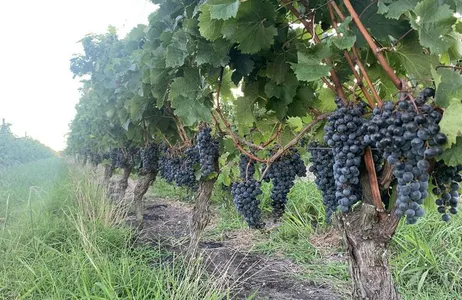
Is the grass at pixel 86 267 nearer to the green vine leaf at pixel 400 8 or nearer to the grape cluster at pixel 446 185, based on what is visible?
the grape cluster at pixel 446 185

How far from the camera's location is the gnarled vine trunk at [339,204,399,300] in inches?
61.7

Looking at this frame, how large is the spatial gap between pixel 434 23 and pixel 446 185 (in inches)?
21.8

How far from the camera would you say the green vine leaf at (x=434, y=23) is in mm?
1157

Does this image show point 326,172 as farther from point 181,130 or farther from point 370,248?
point 181,130

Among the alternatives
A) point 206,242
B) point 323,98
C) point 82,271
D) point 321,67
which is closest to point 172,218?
point 206,242

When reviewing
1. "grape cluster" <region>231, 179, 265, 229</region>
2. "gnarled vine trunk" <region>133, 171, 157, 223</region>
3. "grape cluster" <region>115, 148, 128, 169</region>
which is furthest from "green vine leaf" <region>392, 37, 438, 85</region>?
"grape cluster" <region>115, 148, 128, 169</region>

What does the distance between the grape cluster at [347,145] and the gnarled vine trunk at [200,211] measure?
260 cm

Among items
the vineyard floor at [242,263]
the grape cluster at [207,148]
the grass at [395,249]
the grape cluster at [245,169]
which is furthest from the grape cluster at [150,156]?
the grape cluster at [245,169]

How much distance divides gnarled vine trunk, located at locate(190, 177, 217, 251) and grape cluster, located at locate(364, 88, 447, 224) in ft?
9.49

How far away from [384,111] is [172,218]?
21.3 feet

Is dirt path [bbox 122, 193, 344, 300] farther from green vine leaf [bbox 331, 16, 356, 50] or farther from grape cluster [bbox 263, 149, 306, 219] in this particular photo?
green vine leaf [bbox 331, 16, 356, 50]

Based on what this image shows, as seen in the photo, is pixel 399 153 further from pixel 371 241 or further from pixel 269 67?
pixel 269 67

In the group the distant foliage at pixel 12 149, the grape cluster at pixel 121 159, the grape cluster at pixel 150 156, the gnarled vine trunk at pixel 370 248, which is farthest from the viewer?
the distant foliage at pixel 12 149

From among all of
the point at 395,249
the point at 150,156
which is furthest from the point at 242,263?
the point at 150,156
